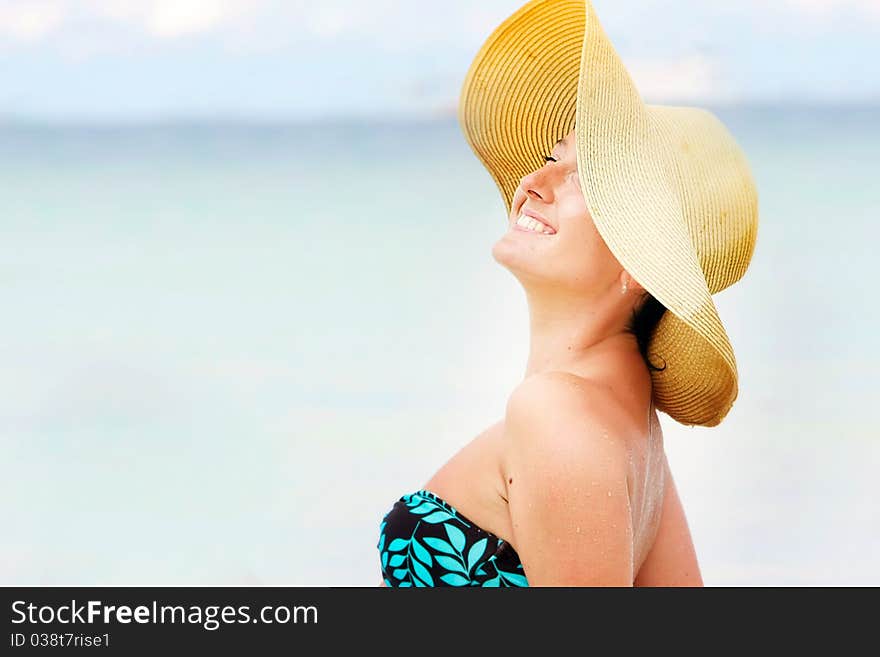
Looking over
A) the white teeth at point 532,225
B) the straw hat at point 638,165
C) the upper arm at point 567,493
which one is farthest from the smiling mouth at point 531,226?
the upper arm at point 567,493

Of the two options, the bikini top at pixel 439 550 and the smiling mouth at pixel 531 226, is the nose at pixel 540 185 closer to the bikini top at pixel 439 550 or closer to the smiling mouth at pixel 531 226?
the smiling mouth at pixel 531 226

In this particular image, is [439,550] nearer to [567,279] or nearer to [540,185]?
[567,279]

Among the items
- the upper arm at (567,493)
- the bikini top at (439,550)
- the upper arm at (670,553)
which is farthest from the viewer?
the upper arm at (670,553)

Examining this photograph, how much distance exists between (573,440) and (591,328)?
0.29 m

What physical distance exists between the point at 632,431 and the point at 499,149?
64 cm

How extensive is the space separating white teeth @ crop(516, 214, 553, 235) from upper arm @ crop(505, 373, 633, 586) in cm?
29

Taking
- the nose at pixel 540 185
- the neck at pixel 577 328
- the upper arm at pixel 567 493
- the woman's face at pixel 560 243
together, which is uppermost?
the nose at pixel 540 185

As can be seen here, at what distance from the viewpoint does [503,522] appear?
1.87 meters

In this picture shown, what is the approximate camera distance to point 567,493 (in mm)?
1696

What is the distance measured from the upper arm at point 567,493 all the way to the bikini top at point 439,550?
0.35 feet

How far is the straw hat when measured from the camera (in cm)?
179

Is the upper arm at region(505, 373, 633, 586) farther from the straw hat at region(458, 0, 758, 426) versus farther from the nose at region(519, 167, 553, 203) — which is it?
the nose at region(519, 167, 553, 203)

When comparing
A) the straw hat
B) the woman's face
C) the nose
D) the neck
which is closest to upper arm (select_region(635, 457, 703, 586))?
the straw hat

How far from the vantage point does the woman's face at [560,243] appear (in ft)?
6.25
